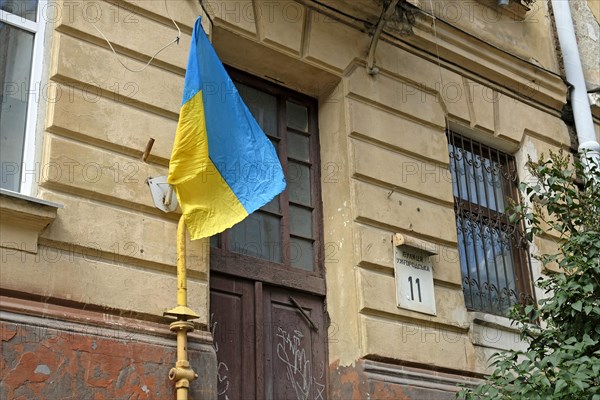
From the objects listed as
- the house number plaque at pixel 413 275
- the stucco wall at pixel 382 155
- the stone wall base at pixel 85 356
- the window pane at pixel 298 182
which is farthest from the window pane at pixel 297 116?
the stone wall base at pixel 85 356

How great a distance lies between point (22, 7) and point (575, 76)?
6.72 metres

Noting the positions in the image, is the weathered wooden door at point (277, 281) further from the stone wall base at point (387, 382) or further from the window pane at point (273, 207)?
the stone wall base at point (387, 382)

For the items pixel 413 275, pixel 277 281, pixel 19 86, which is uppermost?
pixel 19 86

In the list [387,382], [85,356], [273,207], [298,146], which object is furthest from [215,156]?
[387,382]

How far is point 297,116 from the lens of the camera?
8562 mm

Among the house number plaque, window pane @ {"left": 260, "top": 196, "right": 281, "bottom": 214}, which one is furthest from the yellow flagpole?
the house number plaque

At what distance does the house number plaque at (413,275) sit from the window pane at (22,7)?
3.58m

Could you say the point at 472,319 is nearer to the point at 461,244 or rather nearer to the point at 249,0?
the point at 461,244

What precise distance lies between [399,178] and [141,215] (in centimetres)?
287

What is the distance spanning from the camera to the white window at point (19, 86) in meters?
6.21

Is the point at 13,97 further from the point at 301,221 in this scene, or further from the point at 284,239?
the point at 301,221

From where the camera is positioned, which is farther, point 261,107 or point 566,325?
point 261,107

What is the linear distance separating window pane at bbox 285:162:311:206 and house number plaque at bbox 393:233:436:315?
90 cm

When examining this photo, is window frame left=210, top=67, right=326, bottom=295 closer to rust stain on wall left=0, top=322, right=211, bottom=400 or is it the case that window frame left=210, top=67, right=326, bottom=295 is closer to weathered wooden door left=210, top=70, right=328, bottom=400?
weathered wooden door left=210, top=70, right=328, bottom=400
